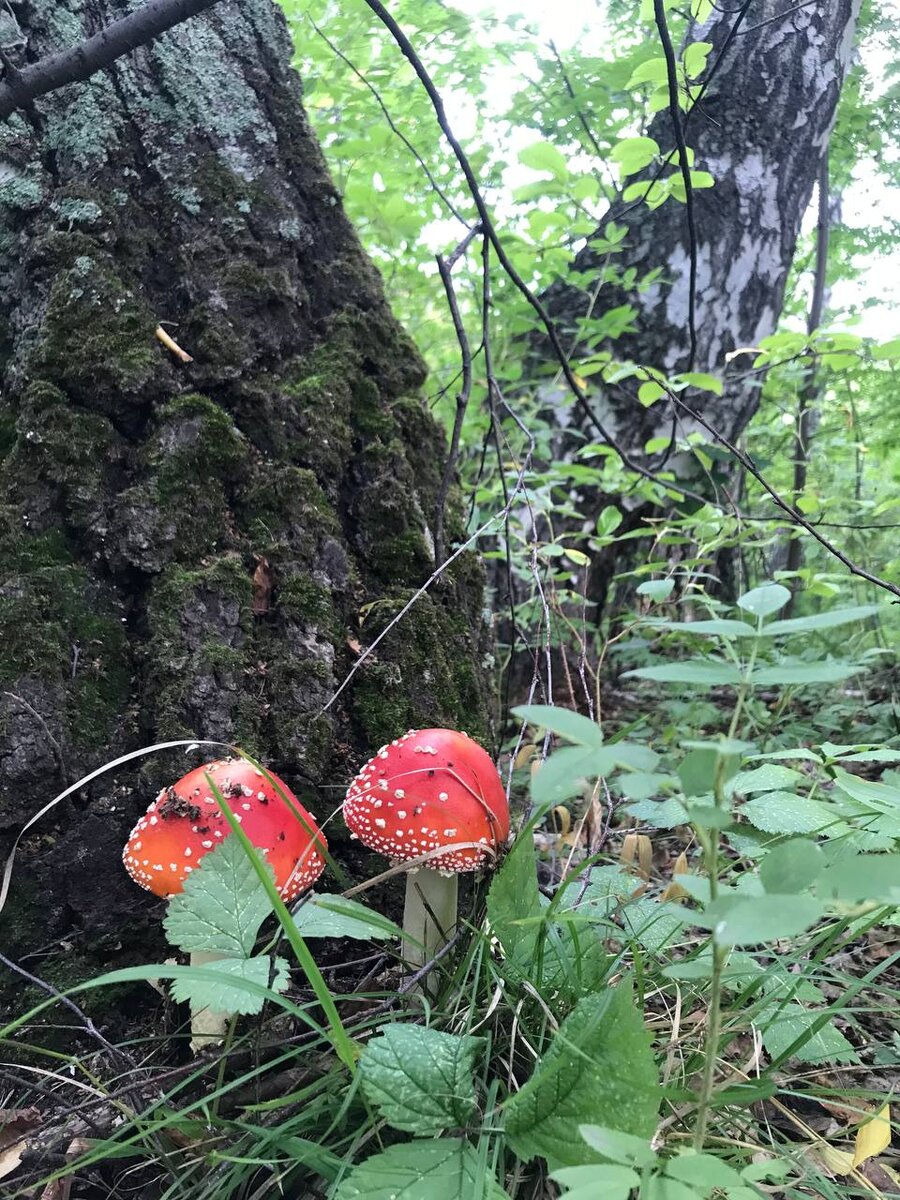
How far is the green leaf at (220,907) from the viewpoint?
1258 mm

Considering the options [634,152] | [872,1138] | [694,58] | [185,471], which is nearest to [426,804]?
[872,1138]

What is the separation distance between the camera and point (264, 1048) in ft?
4.42

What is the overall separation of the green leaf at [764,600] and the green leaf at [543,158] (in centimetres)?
218

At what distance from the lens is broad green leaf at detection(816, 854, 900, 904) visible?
2.51 feet

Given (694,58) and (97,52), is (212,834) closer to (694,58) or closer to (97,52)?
(97,52)

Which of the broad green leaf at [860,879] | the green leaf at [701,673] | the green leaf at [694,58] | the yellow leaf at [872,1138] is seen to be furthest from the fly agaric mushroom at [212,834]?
the green leaf at [694,58]

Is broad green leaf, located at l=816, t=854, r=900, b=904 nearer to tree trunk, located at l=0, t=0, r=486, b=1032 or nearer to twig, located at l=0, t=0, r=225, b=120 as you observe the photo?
tree trunk, located at l=0, t=0, r=486, b=1032

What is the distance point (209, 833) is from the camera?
4.82 feet

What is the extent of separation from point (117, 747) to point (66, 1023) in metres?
0.58

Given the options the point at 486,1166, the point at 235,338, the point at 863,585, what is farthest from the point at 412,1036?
the point at 863,585

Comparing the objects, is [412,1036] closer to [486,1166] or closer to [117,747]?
[486,1166]

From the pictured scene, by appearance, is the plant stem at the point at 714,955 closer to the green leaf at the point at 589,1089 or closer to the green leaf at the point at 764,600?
the green leaf at the point at 589,1089

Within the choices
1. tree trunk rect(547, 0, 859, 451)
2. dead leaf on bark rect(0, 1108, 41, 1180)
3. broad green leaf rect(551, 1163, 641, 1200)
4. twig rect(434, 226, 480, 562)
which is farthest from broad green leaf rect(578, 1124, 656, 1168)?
tree trunk rect(547, 0, 859, 451)

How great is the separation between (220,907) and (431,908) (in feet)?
1.81
